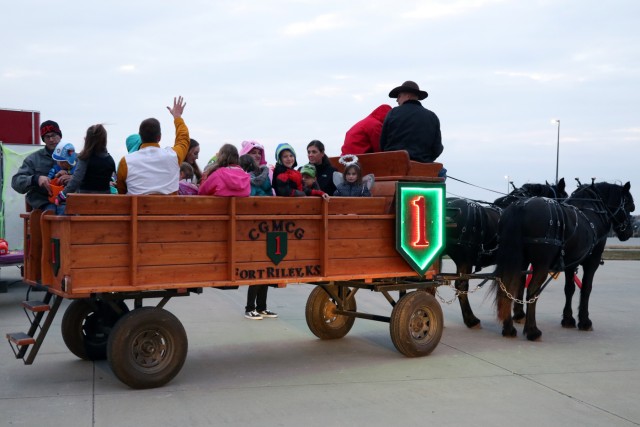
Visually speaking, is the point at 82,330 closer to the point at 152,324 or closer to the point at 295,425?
the point at 152,324

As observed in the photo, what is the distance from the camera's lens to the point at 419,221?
Answer: 7.75 m

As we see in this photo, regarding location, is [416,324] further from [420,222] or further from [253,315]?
[253,315]

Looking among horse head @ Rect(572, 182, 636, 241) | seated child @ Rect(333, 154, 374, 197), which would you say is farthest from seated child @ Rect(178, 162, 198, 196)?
horse head @ Rect(572, 182, 636, 241)

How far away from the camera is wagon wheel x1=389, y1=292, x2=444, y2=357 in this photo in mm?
7684

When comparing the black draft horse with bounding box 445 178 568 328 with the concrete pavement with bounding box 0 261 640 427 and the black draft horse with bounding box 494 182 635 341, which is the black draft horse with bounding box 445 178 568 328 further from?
the black draft horse with bounding box 494 182 635 341

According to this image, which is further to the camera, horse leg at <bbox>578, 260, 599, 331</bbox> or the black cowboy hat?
horse leg at <bbox>578, 260, 599, 331</bbox>

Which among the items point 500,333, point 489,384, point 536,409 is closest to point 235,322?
point 500,333

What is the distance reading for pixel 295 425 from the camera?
5387 mm

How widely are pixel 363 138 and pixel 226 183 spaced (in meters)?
2.78

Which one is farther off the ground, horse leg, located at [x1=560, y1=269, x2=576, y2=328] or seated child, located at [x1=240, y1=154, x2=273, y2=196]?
seated child, located at [x1=240, y1=154, x2=273, y2=196]

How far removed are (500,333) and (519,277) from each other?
0.94 m

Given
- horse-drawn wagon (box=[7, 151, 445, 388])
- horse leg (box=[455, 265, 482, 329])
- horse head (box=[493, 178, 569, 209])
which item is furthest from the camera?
horse head (box=[493, 178, 569, 209])

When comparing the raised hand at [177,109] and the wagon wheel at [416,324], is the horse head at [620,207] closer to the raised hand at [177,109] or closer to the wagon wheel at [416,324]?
the wagon wheel at [416,324]

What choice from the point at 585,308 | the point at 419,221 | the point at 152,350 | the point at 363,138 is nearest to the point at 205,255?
the point at 152,350
